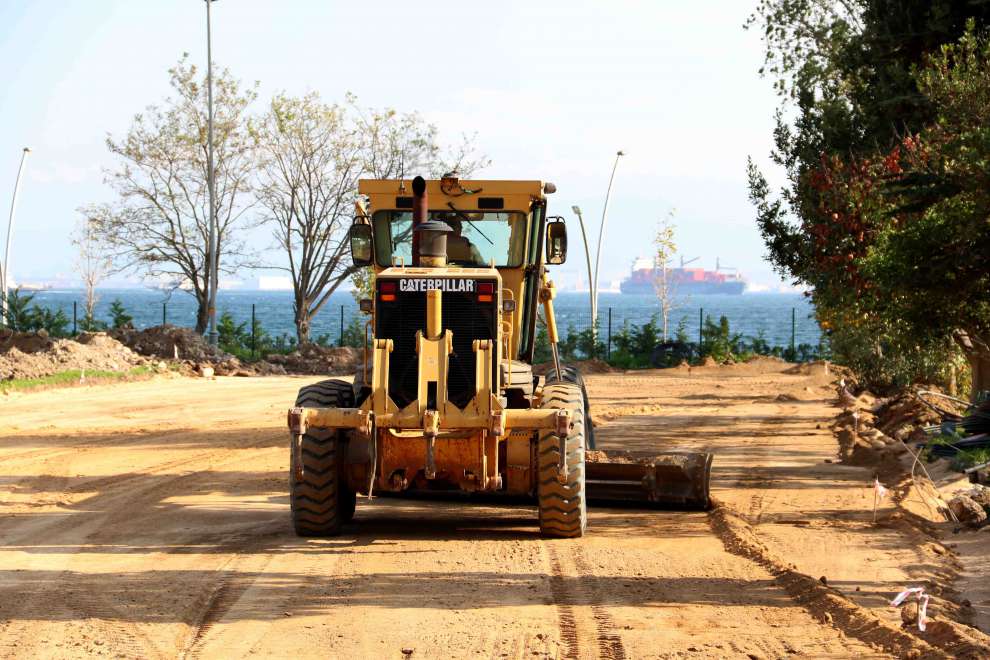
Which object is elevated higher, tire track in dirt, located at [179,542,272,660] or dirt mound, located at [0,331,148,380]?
dirt mound, located at [0,331,148,380]

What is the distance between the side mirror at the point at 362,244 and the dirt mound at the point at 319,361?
25151 millimetres

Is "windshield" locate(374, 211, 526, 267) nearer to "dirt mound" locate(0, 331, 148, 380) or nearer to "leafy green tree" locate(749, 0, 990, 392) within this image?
"leafy green tree" locate(749, 0, 990, 392)

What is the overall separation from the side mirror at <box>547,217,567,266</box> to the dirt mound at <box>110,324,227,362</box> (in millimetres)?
25121

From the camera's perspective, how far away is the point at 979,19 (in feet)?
63.2

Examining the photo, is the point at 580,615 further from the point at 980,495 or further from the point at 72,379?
the point at 72,379

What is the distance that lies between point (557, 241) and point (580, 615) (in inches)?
190

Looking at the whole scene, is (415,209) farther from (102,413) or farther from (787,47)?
(787,47)

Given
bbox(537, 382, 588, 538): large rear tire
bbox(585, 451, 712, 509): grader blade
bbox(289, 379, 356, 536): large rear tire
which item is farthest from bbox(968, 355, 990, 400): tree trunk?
bbox(289, 379, 356, 536): large rear tire

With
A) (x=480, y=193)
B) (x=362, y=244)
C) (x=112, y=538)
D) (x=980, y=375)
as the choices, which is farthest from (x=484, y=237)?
(x=980, y=375)

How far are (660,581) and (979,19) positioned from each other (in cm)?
1365

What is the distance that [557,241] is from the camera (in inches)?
476

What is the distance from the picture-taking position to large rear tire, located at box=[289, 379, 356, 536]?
10656 mm

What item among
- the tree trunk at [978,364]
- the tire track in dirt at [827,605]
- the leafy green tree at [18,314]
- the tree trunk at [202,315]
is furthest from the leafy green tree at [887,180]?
the leafy green tree at [18,314]

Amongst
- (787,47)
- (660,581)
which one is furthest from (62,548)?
(787,47)
